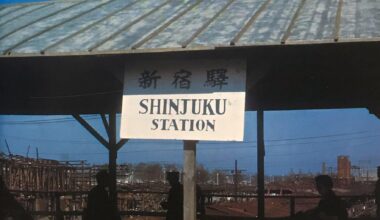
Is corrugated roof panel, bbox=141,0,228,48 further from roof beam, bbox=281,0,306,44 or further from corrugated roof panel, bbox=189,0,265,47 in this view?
roof beam, bbox=281,0,306,44

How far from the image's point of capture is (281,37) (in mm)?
5195

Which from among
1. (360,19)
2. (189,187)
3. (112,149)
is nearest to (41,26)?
(189,187)

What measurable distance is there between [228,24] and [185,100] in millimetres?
1020

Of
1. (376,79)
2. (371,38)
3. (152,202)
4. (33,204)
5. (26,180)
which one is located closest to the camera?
(371,38)

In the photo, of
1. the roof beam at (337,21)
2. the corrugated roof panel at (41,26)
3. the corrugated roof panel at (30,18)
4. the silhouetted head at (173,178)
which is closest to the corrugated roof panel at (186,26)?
the roof beam at (337,21)

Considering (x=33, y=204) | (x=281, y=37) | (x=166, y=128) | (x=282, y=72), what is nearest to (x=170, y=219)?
(x=282, y=72)

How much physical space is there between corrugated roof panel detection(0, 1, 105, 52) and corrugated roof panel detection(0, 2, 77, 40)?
0.56 feet

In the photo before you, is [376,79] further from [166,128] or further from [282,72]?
[166,128]

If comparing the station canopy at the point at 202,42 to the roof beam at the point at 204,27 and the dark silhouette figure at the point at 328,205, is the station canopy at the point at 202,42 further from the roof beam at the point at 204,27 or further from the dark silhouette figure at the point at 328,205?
the dark silhouette figure at the point at 328,205

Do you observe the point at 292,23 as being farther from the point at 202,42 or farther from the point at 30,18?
the point at 30,18

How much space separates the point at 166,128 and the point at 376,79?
362 cm

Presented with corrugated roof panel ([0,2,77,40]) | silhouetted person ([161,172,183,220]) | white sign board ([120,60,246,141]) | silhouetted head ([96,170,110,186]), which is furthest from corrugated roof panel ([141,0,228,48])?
silhouetted person ([161,172,183,220])

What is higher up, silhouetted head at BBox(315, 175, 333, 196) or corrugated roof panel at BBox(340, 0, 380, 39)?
corrugated roof panel at BBox(340, 0, 380, 39)

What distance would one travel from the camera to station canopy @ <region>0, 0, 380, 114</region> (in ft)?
17.6
